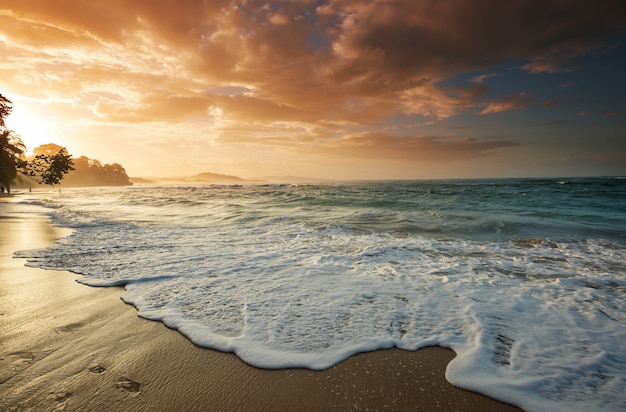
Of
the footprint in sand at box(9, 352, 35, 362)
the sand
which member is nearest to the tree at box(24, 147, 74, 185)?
the sand

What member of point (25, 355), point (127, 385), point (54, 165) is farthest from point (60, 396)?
point (54, 165)

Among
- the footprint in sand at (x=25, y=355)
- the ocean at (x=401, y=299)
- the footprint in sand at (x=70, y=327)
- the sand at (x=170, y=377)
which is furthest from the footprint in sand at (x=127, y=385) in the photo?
the footprint in sand at (x=70, y=327)

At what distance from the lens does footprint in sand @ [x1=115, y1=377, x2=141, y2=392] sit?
248 cm

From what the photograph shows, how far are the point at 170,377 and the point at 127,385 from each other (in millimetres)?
349

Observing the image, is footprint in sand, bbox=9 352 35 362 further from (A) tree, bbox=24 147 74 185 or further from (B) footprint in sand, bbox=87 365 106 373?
(A) tree, bbox=24 147 74 185

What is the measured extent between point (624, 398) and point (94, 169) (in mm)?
192750

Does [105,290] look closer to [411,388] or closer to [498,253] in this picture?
[411,388]

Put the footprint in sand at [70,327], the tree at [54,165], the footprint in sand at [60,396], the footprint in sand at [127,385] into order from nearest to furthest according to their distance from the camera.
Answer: the footprint in sand at [60,396] < the footprint in sand at [127,385] < the footprint in sand at [70,327] < the tree at [54,165]

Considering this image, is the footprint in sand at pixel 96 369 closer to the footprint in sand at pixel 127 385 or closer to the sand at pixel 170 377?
the sand at pixel 170 377

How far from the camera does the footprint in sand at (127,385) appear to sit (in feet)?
8.13

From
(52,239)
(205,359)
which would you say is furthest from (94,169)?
(205,359)

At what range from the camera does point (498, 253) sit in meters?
7.96

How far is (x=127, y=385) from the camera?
99.3 inches

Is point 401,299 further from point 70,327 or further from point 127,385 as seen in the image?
point 70,327
